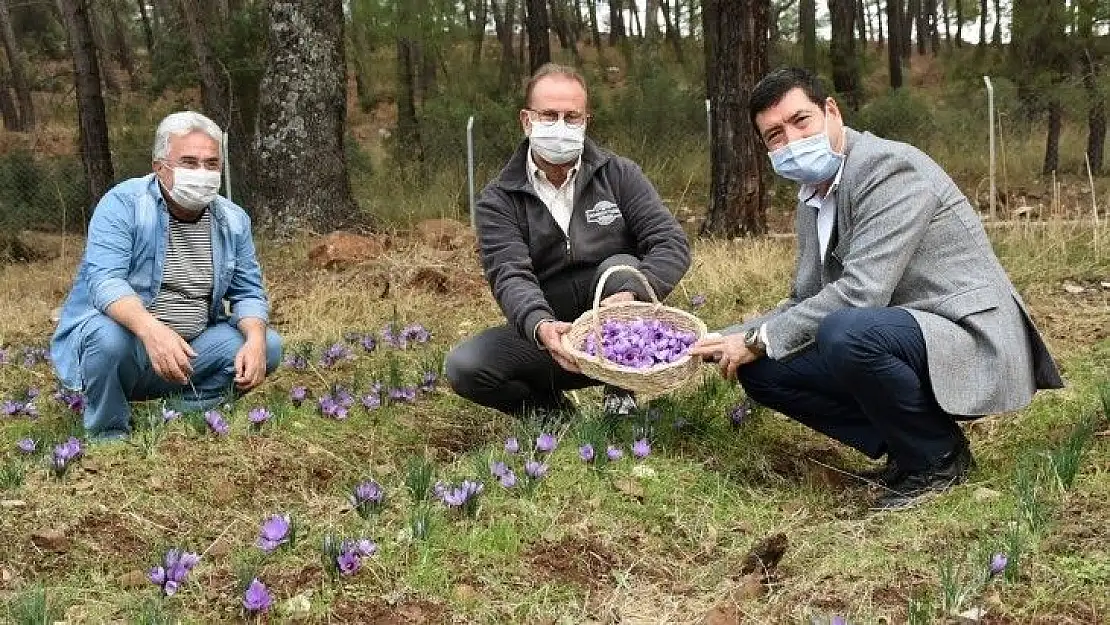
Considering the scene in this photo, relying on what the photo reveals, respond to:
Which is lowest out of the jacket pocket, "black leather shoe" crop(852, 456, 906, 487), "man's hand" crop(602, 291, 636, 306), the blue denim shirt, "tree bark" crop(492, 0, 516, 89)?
"black leather shoe" crop(852, 456, 906, 487)

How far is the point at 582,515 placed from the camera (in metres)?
2.83

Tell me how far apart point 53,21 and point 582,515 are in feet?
110

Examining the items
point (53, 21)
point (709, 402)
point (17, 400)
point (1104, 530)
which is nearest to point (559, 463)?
point (709, 402)

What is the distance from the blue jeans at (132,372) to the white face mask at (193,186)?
50cm

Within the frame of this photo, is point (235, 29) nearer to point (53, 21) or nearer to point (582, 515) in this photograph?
point (582, 515)

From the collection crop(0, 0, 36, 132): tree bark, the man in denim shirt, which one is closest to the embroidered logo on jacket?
the man in denim shirt

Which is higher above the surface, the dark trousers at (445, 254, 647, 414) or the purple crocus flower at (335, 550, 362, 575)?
the dark trousers at (445, 254, 647, 414)

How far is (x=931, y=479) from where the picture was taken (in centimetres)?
300

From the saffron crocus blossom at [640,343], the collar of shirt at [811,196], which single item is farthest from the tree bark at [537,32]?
the collar of shirt at [811,196]

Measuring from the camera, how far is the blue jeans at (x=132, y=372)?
3676mm

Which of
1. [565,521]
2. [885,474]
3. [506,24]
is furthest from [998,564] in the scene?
[506,24]

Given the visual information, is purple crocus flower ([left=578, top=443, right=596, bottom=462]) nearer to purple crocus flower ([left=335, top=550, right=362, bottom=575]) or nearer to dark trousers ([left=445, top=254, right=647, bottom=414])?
dark trousers ([left=445, top=254, right=647, bottom=414])

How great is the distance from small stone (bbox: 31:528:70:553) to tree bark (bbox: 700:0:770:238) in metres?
5.70

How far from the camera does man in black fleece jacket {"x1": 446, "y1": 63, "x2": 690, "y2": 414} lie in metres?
3.63
